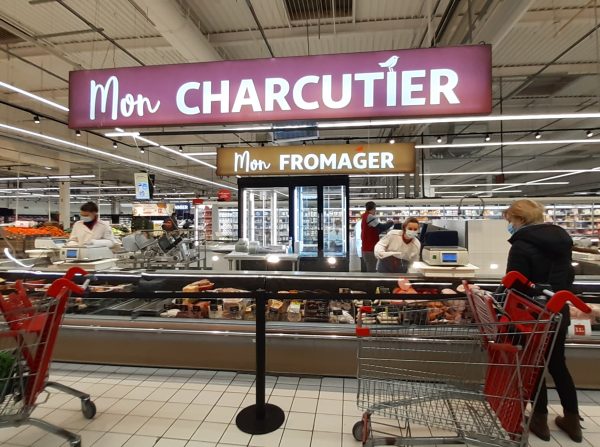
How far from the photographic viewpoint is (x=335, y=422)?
7.95 feet

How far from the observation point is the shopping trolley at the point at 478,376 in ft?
5.59

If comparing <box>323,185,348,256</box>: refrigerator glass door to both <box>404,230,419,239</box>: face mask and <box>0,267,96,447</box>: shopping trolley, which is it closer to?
<box>404,230,419,239</box>: face mask

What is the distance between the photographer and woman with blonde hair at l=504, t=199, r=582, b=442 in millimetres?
2242

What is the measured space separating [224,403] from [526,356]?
207cm

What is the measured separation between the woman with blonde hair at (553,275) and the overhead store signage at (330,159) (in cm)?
361

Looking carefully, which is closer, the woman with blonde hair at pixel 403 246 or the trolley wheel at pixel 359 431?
the trolley wheel at pixel 359 431

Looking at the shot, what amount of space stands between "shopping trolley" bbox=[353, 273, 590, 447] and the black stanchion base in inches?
22.1

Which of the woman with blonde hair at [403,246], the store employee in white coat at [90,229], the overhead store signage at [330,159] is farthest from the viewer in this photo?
the overhead store signage at [330,159]

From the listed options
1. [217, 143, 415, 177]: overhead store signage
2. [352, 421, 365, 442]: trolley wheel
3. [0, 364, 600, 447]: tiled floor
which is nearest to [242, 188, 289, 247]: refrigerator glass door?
[217, 143, 415, 177]: overhead store signage

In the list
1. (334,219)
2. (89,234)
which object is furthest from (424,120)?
(334,219)

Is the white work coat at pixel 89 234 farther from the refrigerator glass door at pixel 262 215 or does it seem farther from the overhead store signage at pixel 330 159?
the refrigerator glass door at pixel 262 215

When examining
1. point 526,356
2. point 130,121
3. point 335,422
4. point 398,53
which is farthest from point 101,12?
point 526,356

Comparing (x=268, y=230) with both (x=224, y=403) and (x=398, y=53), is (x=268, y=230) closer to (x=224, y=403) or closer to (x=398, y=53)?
(x=224, y=403)

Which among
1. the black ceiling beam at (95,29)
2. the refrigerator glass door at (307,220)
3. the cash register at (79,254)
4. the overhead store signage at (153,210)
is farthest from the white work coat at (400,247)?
the overhead store signage at (153,210)
